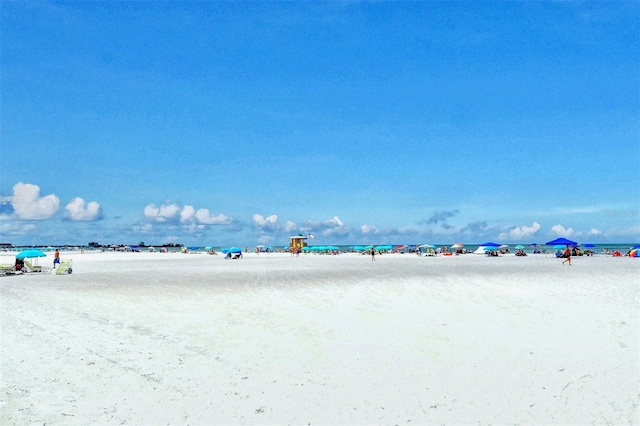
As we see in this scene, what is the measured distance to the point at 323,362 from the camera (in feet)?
22.7

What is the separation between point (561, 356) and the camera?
23.2ft

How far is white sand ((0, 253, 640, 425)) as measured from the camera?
16.9ft

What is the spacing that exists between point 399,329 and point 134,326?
549 centimetres

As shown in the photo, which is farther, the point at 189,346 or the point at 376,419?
the point at 189,346

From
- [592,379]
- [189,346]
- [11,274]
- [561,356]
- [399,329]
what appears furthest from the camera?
[11,274]

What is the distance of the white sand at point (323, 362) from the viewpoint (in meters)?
5.16

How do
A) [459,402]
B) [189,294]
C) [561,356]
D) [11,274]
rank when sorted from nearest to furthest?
1. [459,402]
2. [561,356]
3. [189,294]
4. [11,274]

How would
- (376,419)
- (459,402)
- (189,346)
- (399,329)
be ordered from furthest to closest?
(399,329) < (189,346) < (459,402) < (376,419)

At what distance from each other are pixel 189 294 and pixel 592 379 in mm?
12050

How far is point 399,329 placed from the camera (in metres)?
9.00

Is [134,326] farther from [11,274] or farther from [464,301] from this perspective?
[11,274]

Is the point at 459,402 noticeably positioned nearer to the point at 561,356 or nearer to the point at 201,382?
the point at 561,356

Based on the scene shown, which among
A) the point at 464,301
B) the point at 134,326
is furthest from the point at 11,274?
the point at 464,301

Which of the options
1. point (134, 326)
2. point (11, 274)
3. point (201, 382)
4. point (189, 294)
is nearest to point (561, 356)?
point (201, 382)
